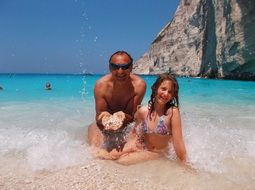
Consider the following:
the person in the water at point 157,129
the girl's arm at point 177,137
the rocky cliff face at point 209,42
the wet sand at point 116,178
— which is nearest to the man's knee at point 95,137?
the person in the water at point 157,129

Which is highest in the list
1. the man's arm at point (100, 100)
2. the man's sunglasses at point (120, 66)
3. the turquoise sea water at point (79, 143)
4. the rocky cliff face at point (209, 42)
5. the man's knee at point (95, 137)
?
Result: the rocky cliff face at point (209, 42)

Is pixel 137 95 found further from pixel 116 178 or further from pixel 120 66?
pixel 116 178

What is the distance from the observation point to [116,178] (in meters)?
3.29

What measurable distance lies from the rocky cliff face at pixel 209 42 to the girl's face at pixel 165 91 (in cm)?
3165

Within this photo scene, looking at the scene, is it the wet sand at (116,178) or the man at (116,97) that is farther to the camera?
the man at (116,97)

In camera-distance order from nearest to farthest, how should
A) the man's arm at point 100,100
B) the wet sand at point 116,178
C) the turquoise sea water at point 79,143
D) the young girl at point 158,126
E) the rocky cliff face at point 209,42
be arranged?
the wet sand at point 116,178 → the turquoise sea water at point 79,143 → the young girl at point 158,126 → the man's arm at point 100,100 → the rocky cliff face at point 209,42

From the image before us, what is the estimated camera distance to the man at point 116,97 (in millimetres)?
4434

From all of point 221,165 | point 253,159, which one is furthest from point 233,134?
point 221,165

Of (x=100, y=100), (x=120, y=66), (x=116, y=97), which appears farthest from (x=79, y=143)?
(x=120, y=66)

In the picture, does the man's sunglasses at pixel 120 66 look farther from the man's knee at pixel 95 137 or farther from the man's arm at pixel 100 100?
the man's knee at pixel 95 137

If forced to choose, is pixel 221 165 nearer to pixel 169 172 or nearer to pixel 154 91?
pixel 169 172

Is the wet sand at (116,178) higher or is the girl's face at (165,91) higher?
the girl's face at (165,91)

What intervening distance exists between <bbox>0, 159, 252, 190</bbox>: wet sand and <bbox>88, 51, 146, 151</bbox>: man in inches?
33.1

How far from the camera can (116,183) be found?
125 inches
